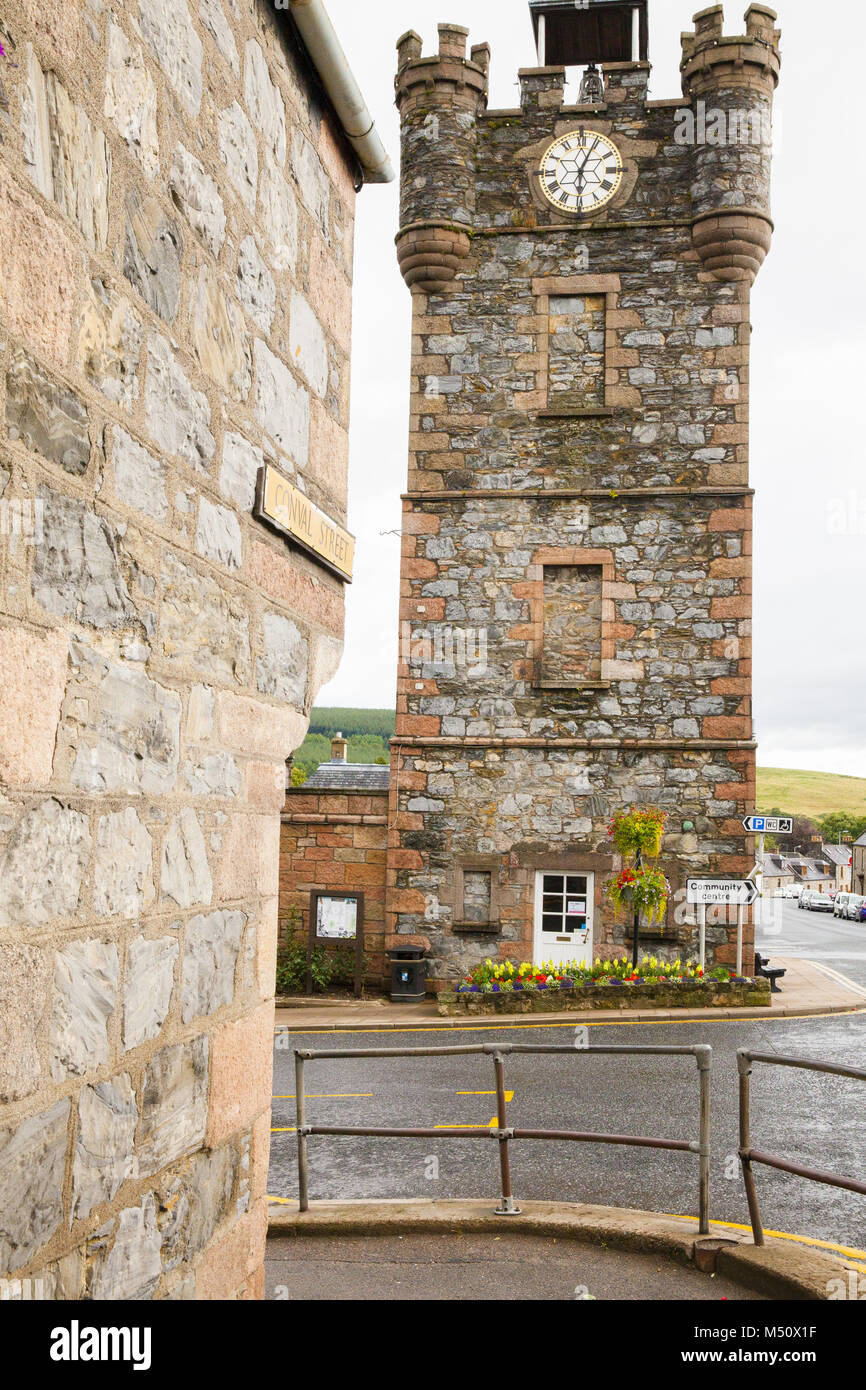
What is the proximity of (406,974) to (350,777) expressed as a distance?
373 centimetres

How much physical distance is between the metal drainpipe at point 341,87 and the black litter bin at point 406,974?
12620 millimetres

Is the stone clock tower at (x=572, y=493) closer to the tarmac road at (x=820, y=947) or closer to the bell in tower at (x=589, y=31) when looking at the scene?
the bell in tower at (x=589, y=31)

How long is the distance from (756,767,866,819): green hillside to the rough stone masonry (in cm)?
16840

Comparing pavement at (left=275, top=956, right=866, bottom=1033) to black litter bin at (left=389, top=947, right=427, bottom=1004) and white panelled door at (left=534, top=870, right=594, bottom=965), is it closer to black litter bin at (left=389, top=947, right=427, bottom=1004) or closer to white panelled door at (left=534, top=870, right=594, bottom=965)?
black litter bin at (left=389, top=947, right=427, bottom=1004)

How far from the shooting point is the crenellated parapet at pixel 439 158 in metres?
17.2

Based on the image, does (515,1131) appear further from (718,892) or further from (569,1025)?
(718,892)

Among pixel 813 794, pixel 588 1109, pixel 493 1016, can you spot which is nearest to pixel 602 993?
pixel 493 1016

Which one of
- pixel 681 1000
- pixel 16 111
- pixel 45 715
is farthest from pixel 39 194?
pixel 681 1000

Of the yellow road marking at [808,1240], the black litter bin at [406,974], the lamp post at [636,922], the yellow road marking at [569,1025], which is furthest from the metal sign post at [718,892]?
the yellow road marking at [808,1240]

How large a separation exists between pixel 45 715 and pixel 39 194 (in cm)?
99

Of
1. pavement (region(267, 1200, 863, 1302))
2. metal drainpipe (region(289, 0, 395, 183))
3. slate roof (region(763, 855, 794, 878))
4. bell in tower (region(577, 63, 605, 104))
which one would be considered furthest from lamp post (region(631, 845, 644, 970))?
slate roof (region(763, 855, 794, 878))

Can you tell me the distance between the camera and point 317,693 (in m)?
4.02

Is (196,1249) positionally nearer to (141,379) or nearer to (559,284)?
(141,379)
